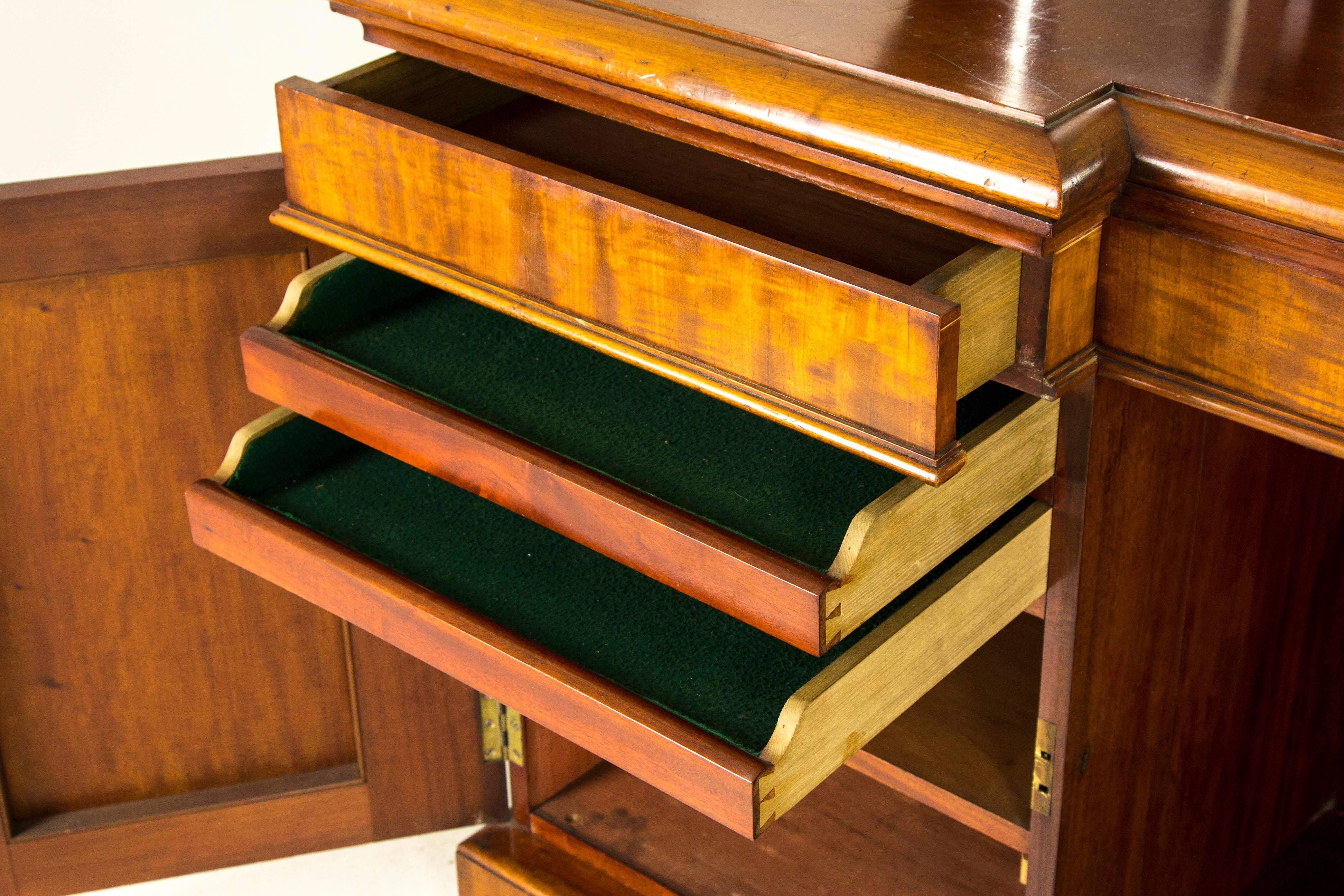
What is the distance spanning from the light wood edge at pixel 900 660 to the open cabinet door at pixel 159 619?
76cm

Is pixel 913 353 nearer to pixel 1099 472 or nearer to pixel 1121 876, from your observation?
pixel 1099 472

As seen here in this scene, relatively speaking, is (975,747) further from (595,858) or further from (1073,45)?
(1073,45)

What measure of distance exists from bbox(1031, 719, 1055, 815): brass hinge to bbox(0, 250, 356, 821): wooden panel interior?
2.66 ft

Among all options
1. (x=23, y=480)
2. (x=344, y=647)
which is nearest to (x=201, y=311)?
(x=23, y=480)

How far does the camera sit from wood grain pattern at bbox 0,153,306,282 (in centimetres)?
141

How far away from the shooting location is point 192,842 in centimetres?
175

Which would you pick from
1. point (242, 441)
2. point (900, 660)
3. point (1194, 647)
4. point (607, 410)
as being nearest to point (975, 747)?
point (1194, 647)

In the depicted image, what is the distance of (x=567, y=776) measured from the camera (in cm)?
173

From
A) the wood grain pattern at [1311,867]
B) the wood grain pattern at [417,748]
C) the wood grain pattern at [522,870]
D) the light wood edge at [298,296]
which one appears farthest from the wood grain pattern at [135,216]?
the wood grain pattern at [1311,867]

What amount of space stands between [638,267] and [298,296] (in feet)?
1.33

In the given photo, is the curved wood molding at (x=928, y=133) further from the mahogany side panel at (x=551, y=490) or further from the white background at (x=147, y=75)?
the white background at (x=147, y=75)

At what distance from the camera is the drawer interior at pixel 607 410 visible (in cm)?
108

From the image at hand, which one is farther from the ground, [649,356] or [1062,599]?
[649,356]

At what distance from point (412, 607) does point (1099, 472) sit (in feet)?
1.65
